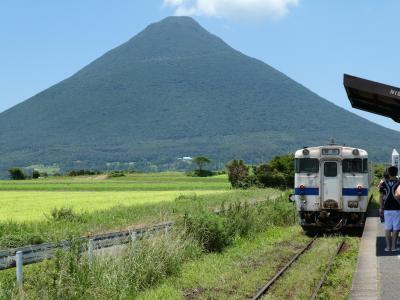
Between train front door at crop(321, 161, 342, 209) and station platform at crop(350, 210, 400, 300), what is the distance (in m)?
2.15

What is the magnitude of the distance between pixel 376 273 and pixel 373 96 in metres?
3.65

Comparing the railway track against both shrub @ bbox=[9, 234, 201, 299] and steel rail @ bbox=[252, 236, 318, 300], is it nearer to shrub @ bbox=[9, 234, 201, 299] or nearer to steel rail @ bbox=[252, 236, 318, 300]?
steel rail @ bbox=[252, 236, 318, 300]

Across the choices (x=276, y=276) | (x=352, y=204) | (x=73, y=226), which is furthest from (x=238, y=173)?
(x=276, y=276)

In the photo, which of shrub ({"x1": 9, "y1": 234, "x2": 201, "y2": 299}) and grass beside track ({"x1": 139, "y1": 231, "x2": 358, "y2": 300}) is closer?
shrub ({"x1": 9, "y1": 234, "x2": 201, "y2": 299})

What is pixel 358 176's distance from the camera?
66.4 ft

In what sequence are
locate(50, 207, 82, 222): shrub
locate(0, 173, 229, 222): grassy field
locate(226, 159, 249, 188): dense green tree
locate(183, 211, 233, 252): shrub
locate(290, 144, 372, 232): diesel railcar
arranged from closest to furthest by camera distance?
1. locate(183, 211, 233, 252): shrub
2. locate(290, 144, 372, 232): diesel railcar
3. locate(50, 207, 82, 222): shrub
4. locate(0, 173, 229, 222): grassy field
5. locate(226, 159, 249, 188): dense green tree

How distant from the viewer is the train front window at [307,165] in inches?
814

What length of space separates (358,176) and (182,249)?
25.6 ft

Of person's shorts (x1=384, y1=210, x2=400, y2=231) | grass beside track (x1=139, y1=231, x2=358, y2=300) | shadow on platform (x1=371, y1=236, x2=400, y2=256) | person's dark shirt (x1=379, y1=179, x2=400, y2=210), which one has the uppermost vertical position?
person's dark shirt (x1=379, y1=179, x2=400, y2=210)

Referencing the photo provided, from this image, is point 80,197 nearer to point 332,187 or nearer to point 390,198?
point 332,187

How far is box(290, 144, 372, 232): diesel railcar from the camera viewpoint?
2019 centimetres

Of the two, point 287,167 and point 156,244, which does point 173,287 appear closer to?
point 156,244

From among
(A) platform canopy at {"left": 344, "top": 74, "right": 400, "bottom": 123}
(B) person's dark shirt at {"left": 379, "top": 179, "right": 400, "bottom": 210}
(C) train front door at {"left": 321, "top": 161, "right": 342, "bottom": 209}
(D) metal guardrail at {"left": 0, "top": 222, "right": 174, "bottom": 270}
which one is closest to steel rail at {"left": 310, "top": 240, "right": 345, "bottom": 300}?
(B) person's dark shirt at {"left": 379, "top": 179, "right": 400, "bottom": 210}

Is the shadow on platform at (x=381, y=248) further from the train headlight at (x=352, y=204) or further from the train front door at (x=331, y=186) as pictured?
the train front door at (x=331, y=186)
